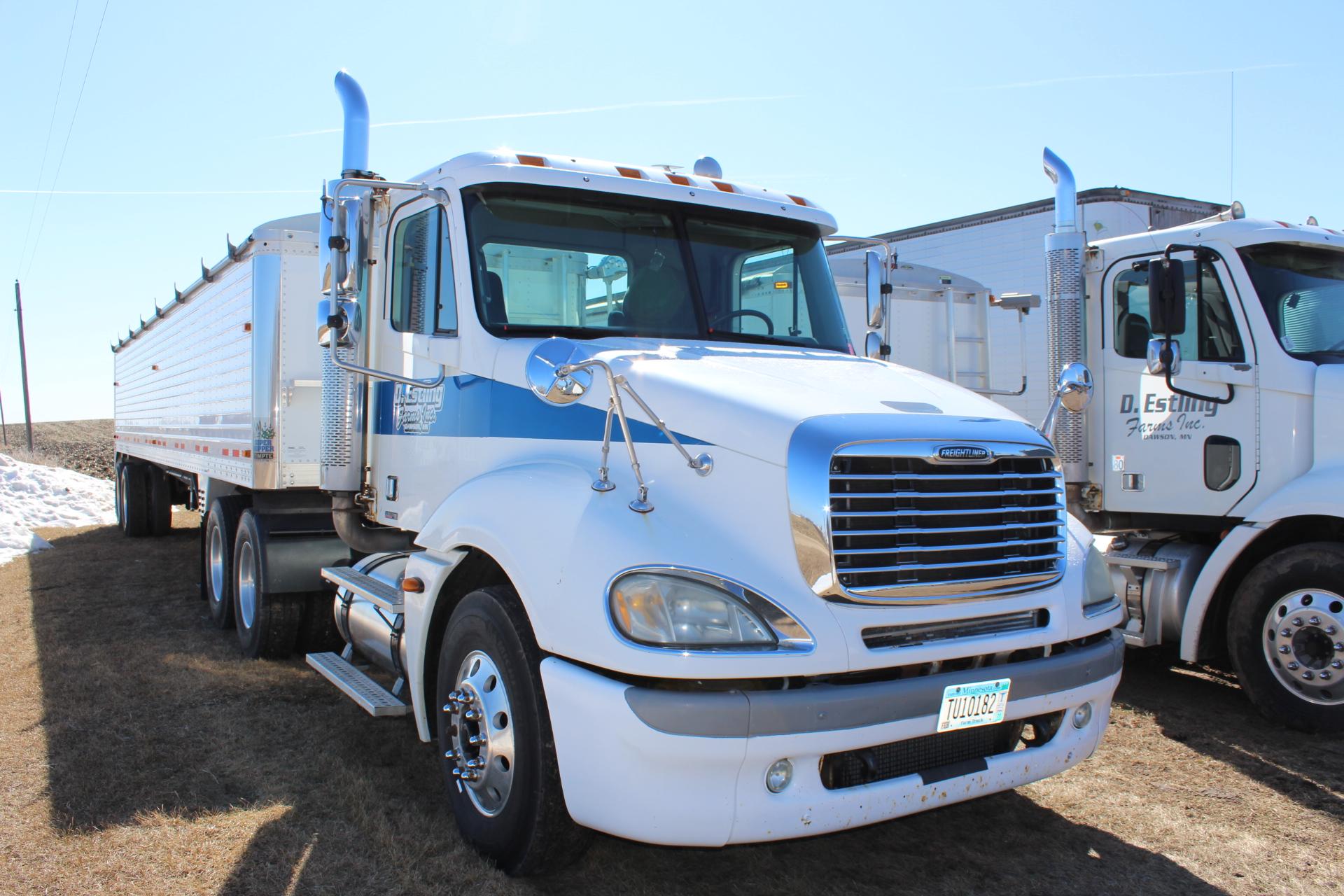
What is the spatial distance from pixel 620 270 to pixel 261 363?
3448 millimetres

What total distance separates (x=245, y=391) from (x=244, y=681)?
79.4 inches

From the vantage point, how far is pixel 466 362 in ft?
14.5

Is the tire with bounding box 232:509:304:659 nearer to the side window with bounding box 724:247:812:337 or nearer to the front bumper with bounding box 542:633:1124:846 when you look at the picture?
the side window with bounding box 724:247:812:337

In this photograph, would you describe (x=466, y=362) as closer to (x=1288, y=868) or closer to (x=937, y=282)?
(x=1288, y=868)

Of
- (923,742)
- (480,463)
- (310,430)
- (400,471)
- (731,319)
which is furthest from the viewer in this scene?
(310,430)

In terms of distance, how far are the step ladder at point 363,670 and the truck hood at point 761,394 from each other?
1.76m

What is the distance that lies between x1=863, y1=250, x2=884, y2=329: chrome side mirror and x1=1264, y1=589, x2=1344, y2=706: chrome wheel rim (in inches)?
107

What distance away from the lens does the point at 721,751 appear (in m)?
2.94

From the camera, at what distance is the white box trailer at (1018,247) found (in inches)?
375

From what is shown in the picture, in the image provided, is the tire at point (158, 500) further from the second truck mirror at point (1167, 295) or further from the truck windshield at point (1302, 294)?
the truck windshield at point (1302, 294)

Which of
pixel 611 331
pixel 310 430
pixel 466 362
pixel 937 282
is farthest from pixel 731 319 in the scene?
pixel 937 282

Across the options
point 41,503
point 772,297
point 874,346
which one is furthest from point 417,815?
point 41,503

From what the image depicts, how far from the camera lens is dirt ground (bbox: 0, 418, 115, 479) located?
93.5 feet

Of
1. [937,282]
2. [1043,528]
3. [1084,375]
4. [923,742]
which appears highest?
[937,282]
